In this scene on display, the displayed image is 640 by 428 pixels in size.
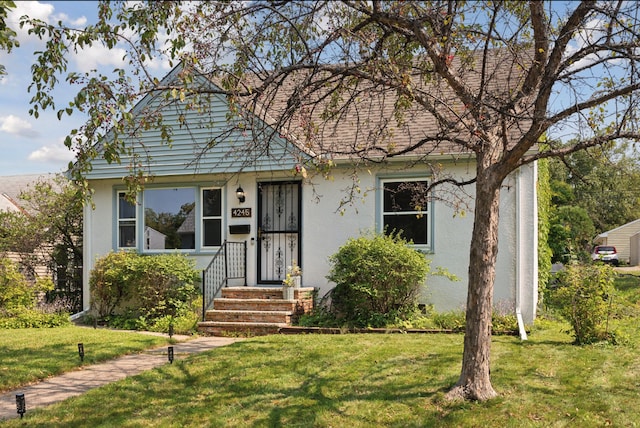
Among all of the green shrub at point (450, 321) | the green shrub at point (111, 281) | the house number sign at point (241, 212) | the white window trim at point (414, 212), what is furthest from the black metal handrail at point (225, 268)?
the green shrub at point (450, 321)

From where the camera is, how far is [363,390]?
608 centimetres

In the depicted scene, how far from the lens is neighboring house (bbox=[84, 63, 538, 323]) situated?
10.4 meters

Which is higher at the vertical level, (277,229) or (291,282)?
(277,229)

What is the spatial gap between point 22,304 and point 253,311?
5.37 metres

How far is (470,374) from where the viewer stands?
561 cm

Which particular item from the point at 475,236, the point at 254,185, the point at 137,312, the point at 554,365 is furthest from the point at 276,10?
the point at 137,312

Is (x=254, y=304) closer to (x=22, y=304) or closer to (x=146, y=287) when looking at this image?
(x=146, y=287)

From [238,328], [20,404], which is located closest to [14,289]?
[238,328]

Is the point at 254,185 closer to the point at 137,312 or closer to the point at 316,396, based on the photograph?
the point at 137,312

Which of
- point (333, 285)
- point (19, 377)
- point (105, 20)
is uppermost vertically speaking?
point (105, 20)

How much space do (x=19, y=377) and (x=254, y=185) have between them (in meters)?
6.19

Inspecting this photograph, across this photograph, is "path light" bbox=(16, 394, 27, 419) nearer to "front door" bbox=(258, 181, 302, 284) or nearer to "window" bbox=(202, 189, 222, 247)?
"front door" bbox=(258, 181, 302, 284)

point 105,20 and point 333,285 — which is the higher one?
point 105,20

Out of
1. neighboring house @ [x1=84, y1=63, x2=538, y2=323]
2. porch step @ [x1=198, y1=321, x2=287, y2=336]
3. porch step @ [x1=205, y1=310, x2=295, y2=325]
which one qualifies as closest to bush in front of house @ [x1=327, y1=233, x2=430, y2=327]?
neighboring house @ [x1=84, y1=63, x2=538, y2=323]
